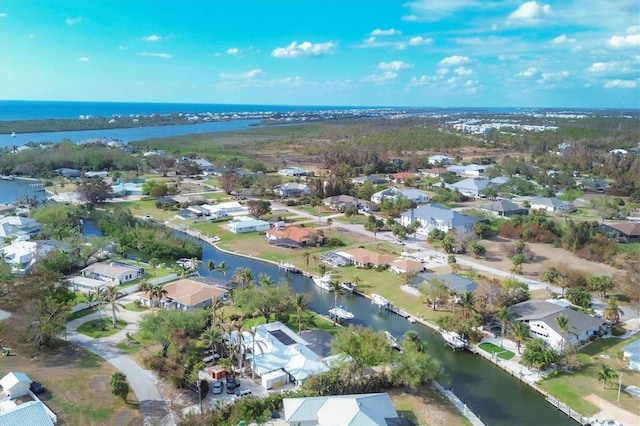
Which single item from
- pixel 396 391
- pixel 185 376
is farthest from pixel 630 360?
pixel 185 376

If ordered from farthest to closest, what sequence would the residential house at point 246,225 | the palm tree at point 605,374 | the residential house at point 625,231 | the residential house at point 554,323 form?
the residential house at point 246,225 → the residential house at point 625,231 → the residential house at point 554,323 → the palm tree at point 605,374

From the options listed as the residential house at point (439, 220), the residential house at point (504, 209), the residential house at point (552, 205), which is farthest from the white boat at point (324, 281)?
the residential house at point (552, 205)

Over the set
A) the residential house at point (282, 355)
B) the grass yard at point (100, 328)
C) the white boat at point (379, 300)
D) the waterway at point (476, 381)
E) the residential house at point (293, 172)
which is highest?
the residential house at point (293, 172)

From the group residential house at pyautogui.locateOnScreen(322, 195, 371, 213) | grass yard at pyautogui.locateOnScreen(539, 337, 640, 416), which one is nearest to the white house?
grass yard at pyautogui.locateOnScreen(539, 337, 640, 416)

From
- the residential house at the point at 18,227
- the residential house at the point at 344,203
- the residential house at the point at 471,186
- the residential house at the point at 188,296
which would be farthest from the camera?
the residential house at the point at 471,186

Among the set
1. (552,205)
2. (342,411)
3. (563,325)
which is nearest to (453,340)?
(563,325)

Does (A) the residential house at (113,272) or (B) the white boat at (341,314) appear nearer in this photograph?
(B) the white boat at (341,314)

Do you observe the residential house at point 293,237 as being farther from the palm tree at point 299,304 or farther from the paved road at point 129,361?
the paved road at point 129,361
